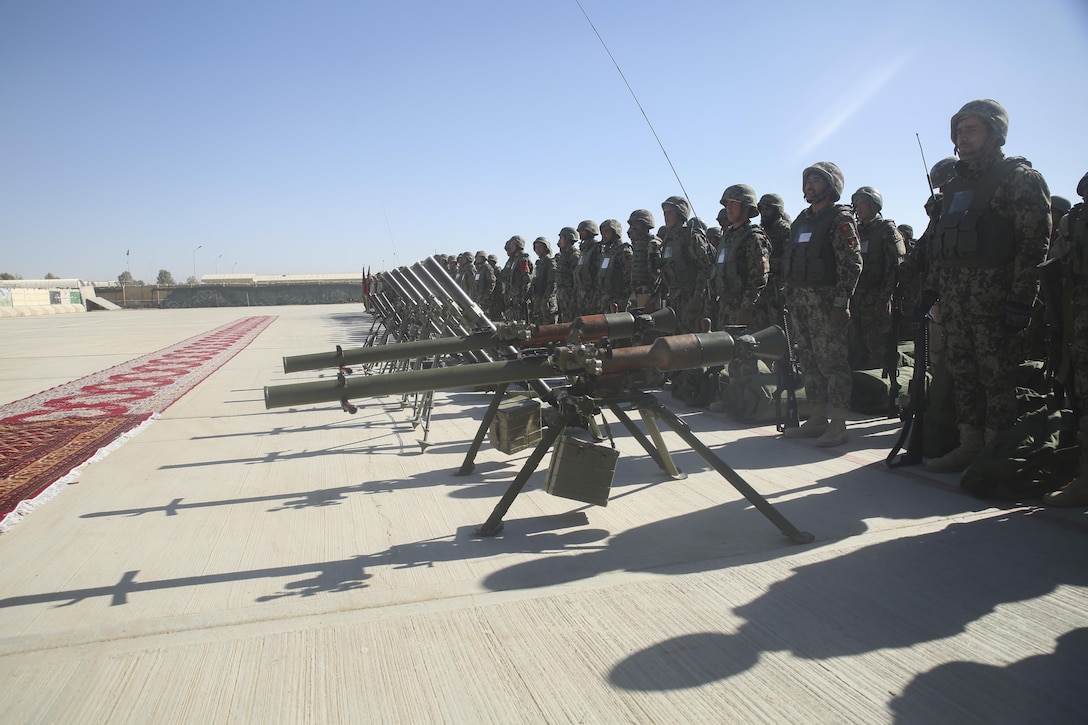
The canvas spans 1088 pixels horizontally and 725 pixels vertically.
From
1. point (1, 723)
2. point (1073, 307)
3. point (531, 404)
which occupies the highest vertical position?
point (1073, 307)

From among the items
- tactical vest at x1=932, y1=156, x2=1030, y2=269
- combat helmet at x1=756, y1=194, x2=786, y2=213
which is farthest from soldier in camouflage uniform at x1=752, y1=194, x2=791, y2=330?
tactical vest at x1=932, y1=156, x2=1030, y2=269

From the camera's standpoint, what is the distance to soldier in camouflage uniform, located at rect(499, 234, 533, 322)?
45.5 feet

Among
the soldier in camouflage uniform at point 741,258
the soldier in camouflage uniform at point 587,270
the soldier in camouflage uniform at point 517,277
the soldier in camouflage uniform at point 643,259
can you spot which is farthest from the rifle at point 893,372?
the soldier in camouflage uniform at point 517,277

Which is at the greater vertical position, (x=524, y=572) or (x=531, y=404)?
(x=531, y=404)

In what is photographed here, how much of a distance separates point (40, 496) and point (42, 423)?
315 cm

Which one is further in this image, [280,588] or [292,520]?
[292,520]

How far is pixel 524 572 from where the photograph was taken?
10.7 feet

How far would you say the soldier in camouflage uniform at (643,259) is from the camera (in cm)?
904

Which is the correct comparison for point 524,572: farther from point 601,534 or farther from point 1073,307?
point 1073,307

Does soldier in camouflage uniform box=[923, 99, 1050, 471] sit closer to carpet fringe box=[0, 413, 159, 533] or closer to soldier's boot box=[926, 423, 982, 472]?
soldier's boot box=[926, 423, 982, 472]

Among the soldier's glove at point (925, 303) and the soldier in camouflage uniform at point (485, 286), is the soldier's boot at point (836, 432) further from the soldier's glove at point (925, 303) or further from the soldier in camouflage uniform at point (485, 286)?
the soldier in camouflage uniform at point (485, 286)

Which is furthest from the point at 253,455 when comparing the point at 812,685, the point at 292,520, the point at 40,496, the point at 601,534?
the point at 812,685

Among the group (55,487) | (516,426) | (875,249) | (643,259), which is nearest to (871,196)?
(875,249)

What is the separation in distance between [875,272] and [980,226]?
10.2 feet
